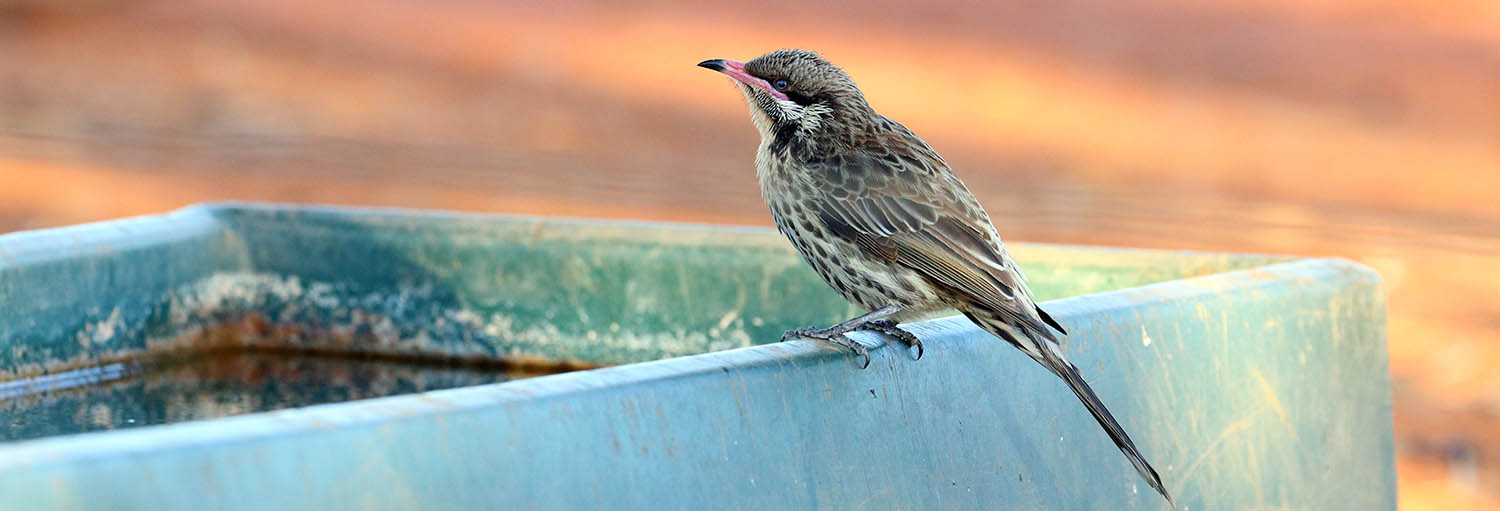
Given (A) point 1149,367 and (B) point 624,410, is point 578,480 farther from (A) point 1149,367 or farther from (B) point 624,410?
(A) point 1149,367

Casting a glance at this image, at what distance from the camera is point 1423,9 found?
30.1ft

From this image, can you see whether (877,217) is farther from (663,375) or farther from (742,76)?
(663,375)

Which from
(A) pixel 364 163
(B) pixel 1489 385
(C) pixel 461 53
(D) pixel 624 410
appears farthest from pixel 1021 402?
(C) pixel 461 53

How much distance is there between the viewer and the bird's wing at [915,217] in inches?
126

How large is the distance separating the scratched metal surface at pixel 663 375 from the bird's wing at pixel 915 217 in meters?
0.16

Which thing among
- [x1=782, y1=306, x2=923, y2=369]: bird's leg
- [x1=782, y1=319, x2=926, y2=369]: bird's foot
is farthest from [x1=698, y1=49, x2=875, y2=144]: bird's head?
[x1=782, y1=319, x2=926, y2=369]: bird's foot

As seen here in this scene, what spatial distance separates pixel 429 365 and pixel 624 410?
6.91 ft

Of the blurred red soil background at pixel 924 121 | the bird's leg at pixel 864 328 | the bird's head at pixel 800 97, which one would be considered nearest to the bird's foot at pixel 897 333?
the bird's leg at pixel 864 328

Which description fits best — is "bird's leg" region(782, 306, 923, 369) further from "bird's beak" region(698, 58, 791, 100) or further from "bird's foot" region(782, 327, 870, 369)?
"bird's beak" region(698, 58, 791, 100)

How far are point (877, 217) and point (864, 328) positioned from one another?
0.80 ft

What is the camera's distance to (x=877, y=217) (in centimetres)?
332

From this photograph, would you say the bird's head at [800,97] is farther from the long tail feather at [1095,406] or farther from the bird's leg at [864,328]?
the long tail feather at [1095,406]

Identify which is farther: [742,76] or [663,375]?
[742,76]

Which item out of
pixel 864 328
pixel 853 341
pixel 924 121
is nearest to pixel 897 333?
pixel 853 341
